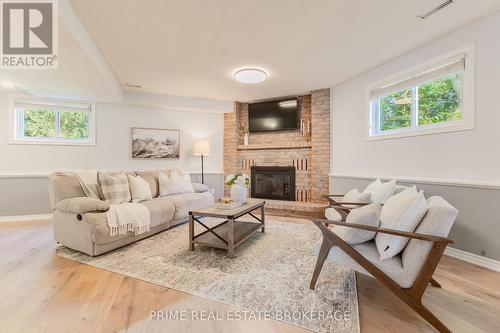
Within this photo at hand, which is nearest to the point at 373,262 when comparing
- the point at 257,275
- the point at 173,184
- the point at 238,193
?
the point at 257,275

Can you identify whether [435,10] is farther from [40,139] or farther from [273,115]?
[40,139]

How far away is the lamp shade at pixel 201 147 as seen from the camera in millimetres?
4988

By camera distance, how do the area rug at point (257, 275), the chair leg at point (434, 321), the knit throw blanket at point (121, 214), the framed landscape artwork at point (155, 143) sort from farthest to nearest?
the framed landscape artwork at point (155, 143) → the knit throw blanket at point (121, 214) → the area rug at point (257, 275) → the chair leg at point (434, 321)

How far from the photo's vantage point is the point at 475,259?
2.32 m

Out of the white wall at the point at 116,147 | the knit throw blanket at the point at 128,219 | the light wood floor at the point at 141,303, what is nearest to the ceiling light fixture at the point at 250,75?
the white wall at the point at 116,147

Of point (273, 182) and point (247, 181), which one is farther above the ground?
point (247, 181)

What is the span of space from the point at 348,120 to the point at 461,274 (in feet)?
8.98

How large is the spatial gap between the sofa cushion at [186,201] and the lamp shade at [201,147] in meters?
1.14

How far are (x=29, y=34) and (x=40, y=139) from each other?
2.75 meters

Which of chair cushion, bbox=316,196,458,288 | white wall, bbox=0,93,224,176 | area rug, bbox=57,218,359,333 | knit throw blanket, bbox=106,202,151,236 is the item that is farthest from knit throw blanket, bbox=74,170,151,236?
chair cushion, bbox=316,196,458,288

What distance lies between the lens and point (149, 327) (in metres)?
1.40

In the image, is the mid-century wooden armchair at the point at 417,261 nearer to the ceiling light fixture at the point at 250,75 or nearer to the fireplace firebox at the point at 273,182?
the ceiling light fixture at the point at 250,75

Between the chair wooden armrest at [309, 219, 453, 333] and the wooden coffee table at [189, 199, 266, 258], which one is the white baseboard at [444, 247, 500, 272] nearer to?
the chair wooden armrest at [309, 219, 453, 333]

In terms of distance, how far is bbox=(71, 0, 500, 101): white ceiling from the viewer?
213cm
